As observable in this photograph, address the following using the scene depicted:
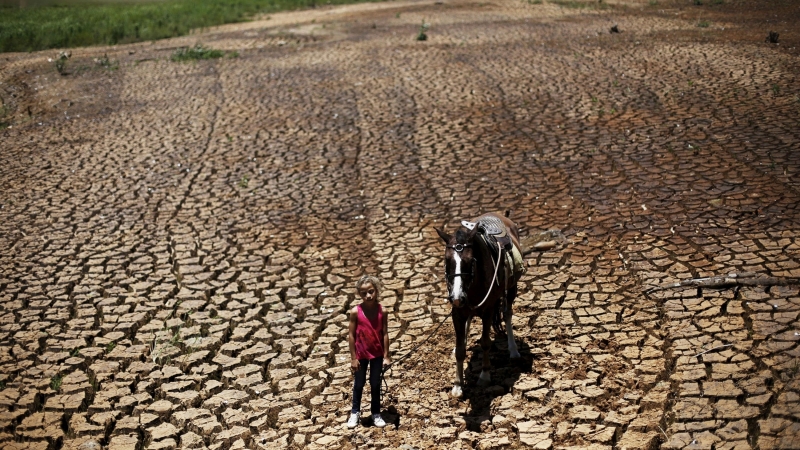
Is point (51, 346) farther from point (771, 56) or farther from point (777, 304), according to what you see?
point (771, 56)

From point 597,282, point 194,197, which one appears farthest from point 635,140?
point 194,197

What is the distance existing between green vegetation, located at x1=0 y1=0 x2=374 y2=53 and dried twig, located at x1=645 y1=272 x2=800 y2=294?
24496 millimetres

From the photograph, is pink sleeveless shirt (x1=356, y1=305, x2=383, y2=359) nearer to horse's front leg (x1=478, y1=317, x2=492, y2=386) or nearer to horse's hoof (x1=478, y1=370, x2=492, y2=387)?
horse's front leg (x1=478, y1=317, x2=492, y2=386)

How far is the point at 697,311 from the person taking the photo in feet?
23.7

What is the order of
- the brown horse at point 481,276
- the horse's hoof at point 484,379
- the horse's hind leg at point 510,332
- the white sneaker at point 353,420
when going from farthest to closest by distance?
1. the horse's hind leg at point 510,332
2. the horse's hoof at point 484,379
3. the white sneaker at point 353,420
4. the brown horse at point 481,276

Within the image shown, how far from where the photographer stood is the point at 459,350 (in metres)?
6.16

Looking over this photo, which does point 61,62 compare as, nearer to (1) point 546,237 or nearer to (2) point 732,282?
(1) point 546,237

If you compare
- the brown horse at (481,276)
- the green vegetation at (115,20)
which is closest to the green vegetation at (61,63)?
the green vegetation at (115,20)

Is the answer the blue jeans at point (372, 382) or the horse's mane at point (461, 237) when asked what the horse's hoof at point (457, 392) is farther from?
the horse's mane at point (461, 237)

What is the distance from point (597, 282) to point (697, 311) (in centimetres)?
118

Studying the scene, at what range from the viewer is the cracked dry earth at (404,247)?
6.27 meters

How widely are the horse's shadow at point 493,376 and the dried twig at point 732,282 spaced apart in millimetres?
1750

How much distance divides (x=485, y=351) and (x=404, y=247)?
3.25m

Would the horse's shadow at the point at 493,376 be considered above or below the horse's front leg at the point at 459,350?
below
